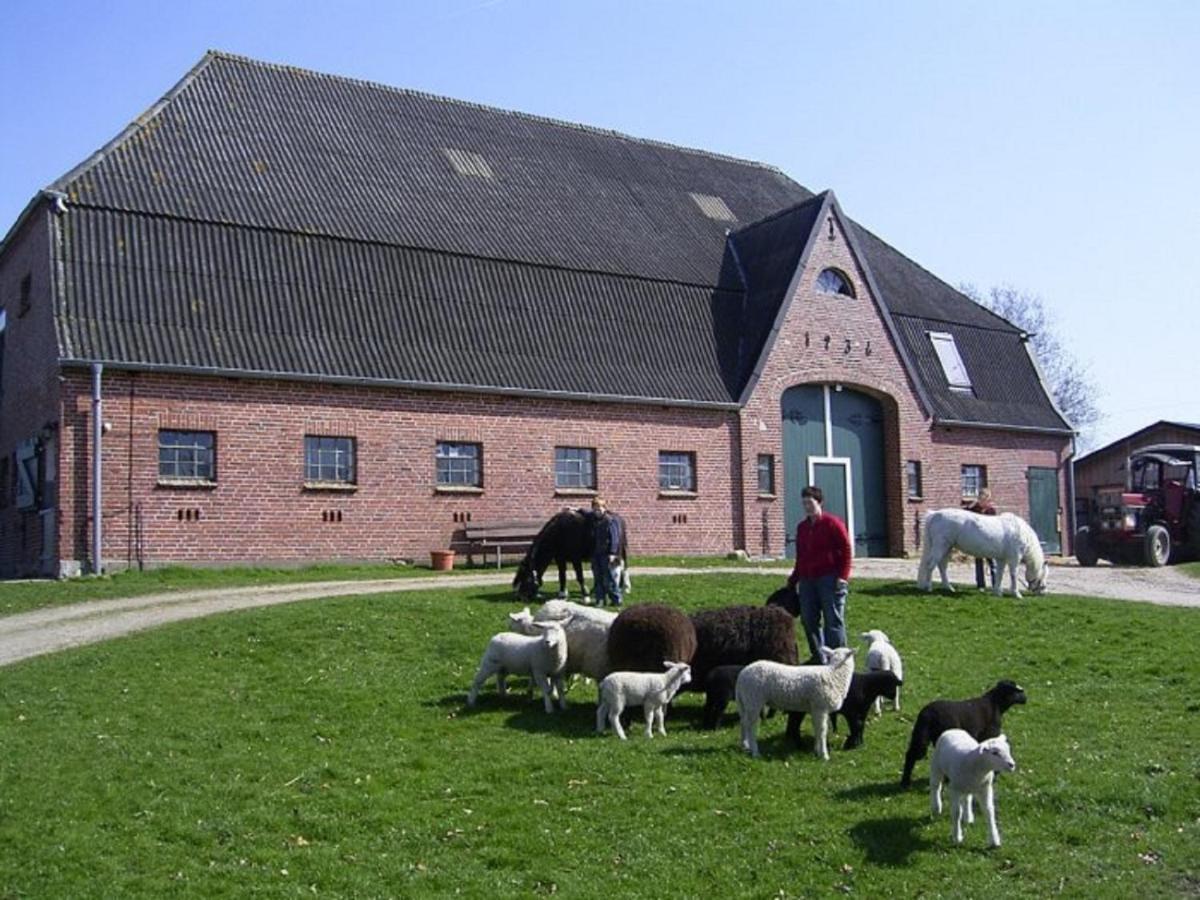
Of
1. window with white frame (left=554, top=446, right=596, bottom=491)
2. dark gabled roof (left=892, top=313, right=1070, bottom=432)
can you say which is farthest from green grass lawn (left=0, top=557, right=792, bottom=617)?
dark gabled roof (left=892, top=313, right=1070, bottom=432)

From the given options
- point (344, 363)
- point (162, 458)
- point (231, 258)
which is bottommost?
point (162, 458)

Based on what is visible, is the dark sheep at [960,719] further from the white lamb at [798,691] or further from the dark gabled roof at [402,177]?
the dark gabled roof at [402,177]

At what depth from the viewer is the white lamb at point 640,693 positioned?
37.6 feet

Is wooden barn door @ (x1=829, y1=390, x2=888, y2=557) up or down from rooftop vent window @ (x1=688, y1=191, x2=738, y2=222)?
down

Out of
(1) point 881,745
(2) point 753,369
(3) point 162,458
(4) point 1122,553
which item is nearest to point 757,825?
(1) point 881,745

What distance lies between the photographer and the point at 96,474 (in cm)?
2272

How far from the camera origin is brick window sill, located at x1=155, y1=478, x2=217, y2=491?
23444 mm

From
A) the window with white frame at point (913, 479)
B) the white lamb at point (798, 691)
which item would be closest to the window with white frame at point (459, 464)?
the window with white frame at point (913, 479)

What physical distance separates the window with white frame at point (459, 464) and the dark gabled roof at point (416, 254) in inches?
55.8

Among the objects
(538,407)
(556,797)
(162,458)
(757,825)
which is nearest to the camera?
(757,825)

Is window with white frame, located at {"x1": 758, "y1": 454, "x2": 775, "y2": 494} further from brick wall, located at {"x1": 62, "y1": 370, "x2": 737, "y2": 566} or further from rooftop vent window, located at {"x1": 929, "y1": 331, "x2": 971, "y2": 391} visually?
rooftop vent window, located at {"x1": 929, "y1": 331, "x2": 971, "y2": 391}

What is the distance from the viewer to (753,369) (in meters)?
30.5

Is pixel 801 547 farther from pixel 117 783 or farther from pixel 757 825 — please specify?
pixel 117 783

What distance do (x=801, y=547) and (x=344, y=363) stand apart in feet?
46.1
